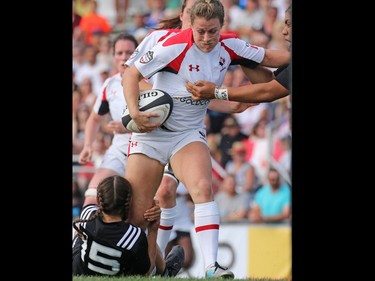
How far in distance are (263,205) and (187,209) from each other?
125 cm

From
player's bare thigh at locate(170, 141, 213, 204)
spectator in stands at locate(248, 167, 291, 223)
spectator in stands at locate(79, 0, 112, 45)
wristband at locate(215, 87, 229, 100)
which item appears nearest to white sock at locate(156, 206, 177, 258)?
player's bare thigh at locate(170, 141, 213, 204)

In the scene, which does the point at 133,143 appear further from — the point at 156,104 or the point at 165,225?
the point at 165,225

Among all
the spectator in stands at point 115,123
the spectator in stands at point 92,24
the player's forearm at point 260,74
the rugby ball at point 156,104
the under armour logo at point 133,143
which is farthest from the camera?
the spectator in stands at point 92,24

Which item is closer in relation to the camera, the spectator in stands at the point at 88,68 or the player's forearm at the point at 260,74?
the player's forearm at the point at 260,74

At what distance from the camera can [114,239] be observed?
20.5 ft

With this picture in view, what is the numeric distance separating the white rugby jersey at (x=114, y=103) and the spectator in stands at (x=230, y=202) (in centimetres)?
165

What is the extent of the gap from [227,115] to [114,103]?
2.31 metres

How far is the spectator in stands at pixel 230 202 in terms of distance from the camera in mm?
9695

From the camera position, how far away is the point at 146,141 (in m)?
6.67

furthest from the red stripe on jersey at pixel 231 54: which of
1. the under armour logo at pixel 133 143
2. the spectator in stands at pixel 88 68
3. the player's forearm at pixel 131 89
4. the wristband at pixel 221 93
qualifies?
the spectator in stands at pixel 88 68

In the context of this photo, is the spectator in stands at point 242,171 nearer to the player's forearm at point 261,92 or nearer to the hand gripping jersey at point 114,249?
the player's forearm at point 261,92

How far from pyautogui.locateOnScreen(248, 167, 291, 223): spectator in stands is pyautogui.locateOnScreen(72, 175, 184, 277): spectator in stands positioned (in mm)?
2999

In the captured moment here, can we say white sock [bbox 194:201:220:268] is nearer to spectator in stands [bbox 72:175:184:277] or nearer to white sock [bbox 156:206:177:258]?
spectator in stands [bbox 72:175:184:277]

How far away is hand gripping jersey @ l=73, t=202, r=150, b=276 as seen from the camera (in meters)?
6.26
